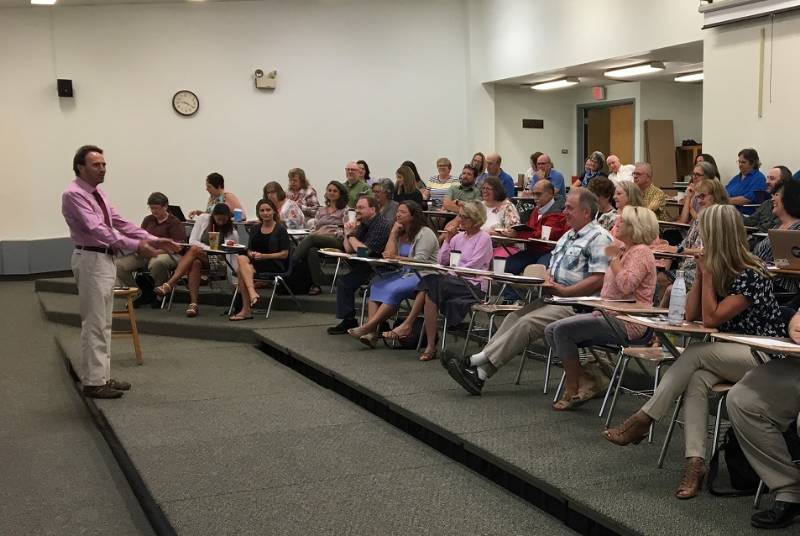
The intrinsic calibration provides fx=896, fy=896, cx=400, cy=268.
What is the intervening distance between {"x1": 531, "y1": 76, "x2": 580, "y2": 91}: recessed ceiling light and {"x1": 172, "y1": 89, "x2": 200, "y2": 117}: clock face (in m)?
4.93

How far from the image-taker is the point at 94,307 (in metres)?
5.52

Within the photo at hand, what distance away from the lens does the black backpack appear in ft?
11.1

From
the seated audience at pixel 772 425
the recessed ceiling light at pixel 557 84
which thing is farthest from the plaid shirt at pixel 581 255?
the recessed ceiling light at pixel 557 84

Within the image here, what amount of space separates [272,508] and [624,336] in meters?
1.96

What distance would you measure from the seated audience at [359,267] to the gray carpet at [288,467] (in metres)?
1.18

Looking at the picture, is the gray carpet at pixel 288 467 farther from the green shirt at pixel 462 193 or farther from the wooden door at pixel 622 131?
the wooden door at pixel 622 131

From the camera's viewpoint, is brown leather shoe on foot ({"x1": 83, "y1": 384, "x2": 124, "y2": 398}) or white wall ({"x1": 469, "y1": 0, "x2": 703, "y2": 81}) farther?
white wall ({"x1": 469, "y1": 0, "x2": 703, "y2": 81})

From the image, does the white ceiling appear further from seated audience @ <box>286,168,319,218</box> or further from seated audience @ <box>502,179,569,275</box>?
seated audience @ <box>286,168,319,218</box>

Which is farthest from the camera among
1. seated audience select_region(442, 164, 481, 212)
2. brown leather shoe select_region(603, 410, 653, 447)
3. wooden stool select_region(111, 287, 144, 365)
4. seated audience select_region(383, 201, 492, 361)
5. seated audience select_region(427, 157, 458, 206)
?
seated audience select_region(427, 157, 458, 206)

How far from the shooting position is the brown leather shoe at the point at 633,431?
12.0 feet

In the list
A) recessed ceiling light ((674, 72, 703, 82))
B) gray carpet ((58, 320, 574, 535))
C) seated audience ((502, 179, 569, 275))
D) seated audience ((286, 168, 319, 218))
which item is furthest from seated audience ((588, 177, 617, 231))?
recessed ceiling light ((674, 72, 703, 82))

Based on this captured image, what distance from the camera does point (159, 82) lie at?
12.0 metres

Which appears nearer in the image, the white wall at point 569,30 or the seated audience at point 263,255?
the seated audience at point 263,255

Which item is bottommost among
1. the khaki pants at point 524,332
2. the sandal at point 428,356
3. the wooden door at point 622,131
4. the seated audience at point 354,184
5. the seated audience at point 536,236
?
the sandal at point 428,356
